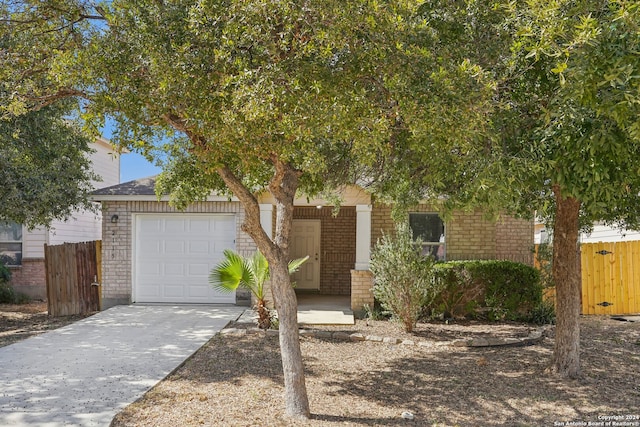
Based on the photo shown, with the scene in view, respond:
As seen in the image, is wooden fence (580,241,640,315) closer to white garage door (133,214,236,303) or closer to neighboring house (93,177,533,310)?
neighboring house (93,177,533,310)

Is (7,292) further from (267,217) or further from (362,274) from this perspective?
(362,274)

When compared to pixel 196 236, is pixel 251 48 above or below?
above

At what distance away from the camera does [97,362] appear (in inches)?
291

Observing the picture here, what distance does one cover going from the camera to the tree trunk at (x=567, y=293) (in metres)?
6.86

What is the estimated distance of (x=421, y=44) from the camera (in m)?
5.29

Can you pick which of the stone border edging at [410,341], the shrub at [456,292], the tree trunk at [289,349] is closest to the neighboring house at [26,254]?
the stone border edging at [410,341]

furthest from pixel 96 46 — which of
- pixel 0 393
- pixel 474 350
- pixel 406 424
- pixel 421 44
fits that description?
pixel 474 350

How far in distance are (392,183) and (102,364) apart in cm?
498

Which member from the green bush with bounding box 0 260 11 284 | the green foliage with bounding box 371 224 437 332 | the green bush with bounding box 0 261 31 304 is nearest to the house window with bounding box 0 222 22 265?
the green bush with bounding box 0 261 31 304

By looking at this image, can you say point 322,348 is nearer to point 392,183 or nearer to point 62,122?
point 392,183

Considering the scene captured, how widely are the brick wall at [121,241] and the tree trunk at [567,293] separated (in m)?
7.41

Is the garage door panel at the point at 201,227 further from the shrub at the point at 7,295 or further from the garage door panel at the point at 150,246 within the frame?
the shrub at the point at 7,295

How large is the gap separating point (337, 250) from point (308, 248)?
2.87 feet

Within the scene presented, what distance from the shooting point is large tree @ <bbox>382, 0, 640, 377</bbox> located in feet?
12.5
